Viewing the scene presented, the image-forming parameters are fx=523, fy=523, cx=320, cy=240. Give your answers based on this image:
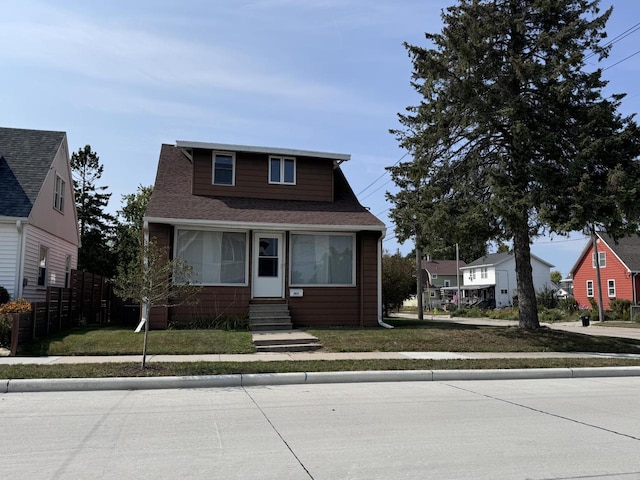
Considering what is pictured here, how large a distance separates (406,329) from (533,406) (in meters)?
8.13

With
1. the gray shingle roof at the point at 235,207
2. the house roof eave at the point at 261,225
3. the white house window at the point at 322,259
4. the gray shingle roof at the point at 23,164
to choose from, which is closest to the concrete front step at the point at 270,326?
the white house window at the point at 322,259

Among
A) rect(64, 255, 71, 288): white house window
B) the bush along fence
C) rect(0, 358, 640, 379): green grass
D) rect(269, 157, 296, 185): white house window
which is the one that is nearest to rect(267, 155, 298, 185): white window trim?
rect(269, 157, 296, 185): white house window

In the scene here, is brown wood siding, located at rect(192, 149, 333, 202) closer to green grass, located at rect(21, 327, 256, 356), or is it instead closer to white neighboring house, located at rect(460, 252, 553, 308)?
green grass, located at rect(21, 327, 256, 356)

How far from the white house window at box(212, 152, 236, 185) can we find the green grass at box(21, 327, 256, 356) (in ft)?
19.4

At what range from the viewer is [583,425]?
6785 millimetres

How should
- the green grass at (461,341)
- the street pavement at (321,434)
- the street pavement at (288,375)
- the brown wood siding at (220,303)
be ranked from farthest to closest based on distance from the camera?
the brown wood siding at (220,303) < the green grass at (461,341) < the street pavement at (288,375) < the street pavement at (321,434)

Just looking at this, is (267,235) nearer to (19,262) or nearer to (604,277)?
(19,262)

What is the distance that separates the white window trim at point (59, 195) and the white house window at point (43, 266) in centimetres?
197

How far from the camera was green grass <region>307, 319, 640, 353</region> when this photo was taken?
13.7m

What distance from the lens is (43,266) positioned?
1870 centimetres

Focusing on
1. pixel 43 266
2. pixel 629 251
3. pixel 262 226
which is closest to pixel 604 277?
pixel 629 251

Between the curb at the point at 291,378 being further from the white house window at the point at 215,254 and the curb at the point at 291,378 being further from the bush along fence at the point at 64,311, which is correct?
the white house window at the point at 215,254

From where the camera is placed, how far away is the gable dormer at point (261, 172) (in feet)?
58.9

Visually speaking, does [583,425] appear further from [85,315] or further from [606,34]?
[85,315]
